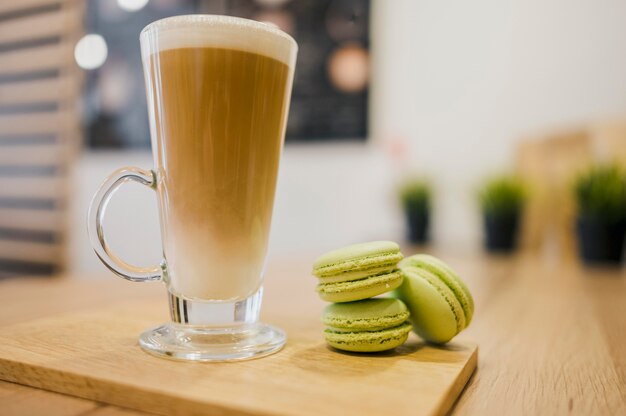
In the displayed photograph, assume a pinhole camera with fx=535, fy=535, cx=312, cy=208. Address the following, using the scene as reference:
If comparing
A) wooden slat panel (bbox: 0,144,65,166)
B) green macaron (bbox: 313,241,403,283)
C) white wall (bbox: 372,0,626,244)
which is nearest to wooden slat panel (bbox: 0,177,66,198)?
wooden slat panel (bbox: 0,144,65,166)

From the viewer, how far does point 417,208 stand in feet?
9.20

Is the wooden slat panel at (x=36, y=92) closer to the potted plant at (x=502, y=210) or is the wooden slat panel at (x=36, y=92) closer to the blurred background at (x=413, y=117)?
the blurred background at (x=413, y=117)

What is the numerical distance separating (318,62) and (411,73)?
1.89ft

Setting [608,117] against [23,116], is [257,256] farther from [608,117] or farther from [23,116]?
[608,117]

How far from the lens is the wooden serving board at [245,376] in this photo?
43cm

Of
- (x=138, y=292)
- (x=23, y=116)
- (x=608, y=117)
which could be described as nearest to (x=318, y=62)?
(x=608, y=117)

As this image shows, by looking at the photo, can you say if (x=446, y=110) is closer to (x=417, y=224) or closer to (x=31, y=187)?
(x=417, y=224)

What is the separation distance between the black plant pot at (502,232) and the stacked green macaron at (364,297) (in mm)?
1958

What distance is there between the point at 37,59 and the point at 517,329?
1.31 m

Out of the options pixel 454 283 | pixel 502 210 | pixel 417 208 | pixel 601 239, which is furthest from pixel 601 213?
pixel 454 283

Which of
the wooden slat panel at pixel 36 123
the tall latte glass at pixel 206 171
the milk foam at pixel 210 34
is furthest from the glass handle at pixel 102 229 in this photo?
the wooden slat panel at pixel 36 123

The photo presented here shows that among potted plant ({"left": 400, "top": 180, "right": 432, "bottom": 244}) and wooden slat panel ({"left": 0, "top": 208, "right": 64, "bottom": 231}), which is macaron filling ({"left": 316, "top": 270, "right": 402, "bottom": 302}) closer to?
wooden slat panel ({"left": 0, "top": 208, "right": 64, "bottom": 231})

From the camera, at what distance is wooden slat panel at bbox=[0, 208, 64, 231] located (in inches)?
58.5

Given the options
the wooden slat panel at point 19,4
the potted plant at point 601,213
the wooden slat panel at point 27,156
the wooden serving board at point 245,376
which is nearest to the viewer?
the wooden serving board at point 245,376
